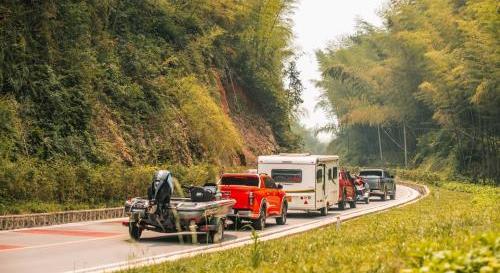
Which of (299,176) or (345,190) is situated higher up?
(299,176)

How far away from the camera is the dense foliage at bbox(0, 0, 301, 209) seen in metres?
25.6

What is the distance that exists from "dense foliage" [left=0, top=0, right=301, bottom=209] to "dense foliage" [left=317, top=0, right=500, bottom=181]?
12575mm

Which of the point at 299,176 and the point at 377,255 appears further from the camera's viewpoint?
the point at 299,176

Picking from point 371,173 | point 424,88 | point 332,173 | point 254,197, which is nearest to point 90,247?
point 254,197

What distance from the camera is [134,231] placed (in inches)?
709

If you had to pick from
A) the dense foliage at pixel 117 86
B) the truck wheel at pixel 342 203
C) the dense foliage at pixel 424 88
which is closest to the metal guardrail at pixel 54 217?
the dense foliage at pixel 117 86

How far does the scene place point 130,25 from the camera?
4166 centimetres

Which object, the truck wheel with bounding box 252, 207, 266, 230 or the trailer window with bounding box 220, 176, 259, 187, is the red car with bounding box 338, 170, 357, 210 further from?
the truck wheel with bounding box 252, 207, 266, 230

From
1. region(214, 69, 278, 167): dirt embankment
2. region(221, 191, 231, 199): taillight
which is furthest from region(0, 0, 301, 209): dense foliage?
region(221, 191, 231, 199): taillight

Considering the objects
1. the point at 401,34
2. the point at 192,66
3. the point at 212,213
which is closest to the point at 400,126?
the point at 401,34

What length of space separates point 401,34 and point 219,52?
55.7ft

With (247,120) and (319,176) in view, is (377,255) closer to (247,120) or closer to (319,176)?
(319,176)

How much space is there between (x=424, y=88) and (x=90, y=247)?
43.4m

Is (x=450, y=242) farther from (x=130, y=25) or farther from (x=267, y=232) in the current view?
(x=130, y=25)
